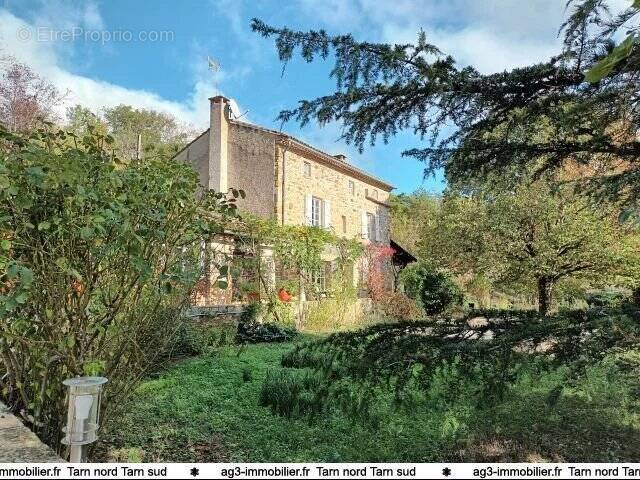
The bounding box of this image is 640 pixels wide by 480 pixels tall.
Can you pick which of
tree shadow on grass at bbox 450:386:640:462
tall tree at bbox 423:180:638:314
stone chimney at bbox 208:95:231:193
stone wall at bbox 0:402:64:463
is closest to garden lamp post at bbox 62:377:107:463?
stone wall at bbox 0:402:64:463

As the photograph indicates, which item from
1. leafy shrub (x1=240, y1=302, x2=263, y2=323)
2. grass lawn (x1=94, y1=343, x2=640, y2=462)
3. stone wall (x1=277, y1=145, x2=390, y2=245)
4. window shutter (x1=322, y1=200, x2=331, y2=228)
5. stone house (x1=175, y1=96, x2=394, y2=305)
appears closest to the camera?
grass lawn (x1=94, y1=343, x2=640, y2=462)

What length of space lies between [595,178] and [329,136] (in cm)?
251

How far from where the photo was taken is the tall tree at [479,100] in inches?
119

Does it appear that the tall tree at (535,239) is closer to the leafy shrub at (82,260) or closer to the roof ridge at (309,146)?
the roof ridge at (309,146)

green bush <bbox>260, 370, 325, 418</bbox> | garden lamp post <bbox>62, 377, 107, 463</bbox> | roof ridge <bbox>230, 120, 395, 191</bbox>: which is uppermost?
roof ridge <bbox>230, 120, 395, 191</bbox>

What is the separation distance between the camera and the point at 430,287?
19688 mm

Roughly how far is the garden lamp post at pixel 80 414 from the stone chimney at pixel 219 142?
14964 mm

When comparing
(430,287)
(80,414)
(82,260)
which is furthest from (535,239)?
(80,414)

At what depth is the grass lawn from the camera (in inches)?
149

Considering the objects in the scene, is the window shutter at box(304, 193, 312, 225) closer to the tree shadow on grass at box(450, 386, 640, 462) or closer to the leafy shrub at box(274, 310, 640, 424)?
the tree shadow on grass at box(450, 386, 640, 462)

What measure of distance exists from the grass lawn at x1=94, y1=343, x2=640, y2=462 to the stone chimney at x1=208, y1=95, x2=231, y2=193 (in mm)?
12227

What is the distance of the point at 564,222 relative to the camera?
1351cm

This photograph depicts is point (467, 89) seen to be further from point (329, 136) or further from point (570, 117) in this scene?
point (329, 136)

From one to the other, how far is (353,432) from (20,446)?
2.91 meters
